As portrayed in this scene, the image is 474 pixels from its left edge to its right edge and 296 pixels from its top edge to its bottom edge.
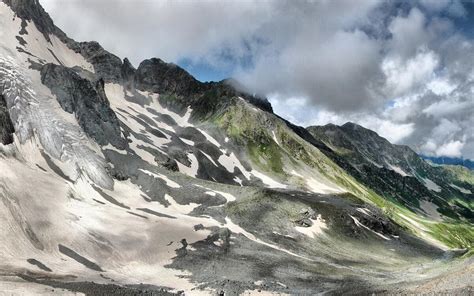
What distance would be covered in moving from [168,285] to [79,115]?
86.8 metres

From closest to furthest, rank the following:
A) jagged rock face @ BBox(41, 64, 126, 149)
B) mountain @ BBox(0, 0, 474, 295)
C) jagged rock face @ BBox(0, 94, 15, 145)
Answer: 1. mountain @ BBox(0, 0, 474, 295)
2. jagged rock face @ BBox(0, 94, 15, 145)
3. jagged rock face @ BBox(41, 64, 126, 149)

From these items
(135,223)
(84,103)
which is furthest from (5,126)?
(84,103)

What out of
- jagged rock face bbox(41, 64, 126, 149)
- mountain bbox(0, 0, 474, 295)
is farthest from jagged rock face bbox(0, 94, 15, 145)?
jagged rock face bbox(41, 64, 126, 149)

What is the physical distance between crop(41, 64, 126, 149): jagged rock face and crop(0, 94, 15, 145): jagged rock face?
87.1ft

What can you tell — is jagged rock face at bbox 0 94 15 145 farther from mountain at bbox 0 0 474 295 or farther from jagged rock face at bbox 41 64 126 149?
jagged rock face at bbox 41 64 126 149

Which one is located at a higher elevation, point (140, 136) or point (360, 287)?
point (140, 136)

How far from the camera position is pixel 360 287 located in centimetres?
6556

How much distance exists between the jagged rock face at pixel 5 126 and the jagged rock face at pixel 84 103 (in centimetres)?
2654

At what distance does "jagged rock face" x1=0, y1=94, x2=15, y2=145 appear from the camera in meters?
101

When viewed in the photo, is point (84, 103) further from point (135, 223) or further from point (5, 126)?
point (135, 223)

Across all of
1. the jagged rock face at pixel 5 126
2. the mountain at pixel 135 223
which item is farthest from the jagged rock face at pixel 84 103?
the jagged rock face at pixel 5 126

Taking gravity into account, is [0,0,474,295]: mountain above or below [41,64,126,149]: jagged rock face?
below

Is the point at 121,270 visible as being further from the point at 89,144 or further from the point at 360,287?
the point at 89,144

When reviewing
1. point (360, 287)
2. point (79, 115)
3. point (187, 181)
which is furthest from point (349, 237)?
point (79, 115)
